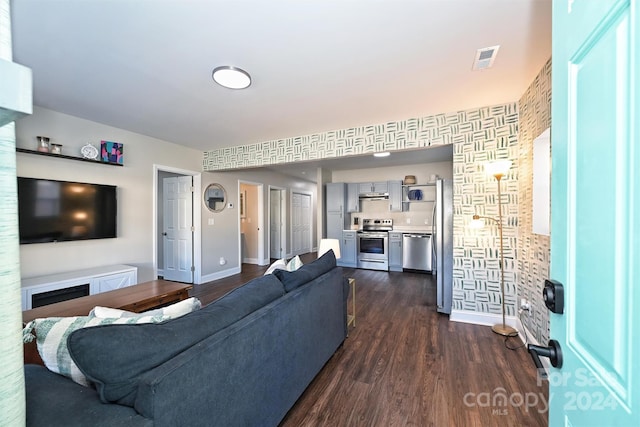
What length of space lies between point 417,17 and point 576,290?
1663 millimetres

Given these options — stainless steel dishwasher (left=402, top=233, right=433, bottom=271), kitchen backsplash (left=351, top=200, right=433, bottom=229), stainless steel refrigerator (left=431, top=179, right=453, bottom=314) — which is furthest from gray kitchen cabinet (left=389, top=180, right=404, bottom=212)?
stainless steel refrigerator (left=431, top=179, right=453, bottom=314)

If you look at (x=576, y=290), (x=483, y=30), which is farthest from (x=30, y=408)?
(x=483, y=30)

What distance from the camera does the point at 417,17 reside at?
1571mm

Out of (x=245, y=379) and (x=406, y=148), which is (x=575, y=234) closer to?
(x=245, y=379)

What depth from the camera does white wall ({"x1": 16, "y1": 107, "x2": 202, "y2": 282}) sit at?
9.26 ft

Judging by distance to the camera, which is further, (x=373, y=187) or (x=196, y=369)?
(x=373, y=187)

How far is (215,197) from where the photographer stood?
503cm

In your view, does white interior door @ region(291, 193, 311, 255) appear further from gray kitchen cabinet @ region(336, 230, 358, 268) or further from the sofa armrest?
the sofa armrest

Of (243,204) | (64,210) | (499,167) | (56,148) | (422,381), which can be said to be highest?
(56,148)

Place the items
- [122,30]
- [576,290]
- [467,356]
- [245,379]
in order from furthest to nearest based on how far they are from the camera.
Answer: [467,356] < [122,30] < [245,379] < [576,290]

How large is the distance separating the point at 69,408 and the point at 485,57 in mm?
2941

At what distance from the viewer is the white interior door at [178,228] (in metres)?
4.78

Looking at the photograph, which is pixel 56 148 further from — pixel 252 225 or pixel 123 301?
pixel 252 225

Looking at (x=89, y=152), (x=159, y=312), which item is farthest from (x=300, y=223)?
(x=159, y=312)
